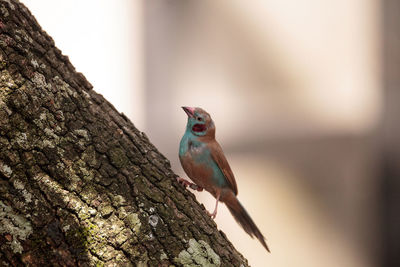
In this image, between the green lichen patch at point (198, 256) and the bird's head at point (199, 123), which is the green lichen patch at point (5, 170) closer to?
the green lichen patch at point (198, 256)

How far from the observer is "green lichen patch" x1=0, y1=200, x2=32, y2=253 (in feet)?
6.10

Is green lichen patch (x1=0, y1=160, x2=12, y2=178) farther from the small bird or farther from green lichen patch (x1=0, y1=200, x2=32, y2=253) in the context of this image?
the small bird

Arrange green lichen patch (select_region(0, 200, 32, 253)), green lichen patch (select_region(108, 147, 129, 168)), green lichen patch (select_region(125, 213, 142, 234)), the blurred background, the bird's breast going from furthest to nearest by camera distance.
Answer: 1. the blurred background
2. the bird's breast
3. green lichen patch (select_region(108, 147, 129, 168))
4. green lichen patch (select_region(125, 213, 142, 234))
5. green lichen patch (select_region(0, 200, 32, 253))

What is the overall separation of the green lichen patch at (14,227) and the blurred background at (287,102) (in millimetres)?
4759

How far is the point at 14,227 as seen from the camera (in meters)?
1.87

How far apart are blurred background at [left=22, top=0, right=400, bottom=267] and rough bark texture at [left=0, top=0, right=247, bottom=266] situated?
14.1 feet

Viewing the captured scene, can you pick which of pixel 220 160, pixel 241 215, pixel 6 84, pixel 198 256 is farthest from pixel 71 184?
pixel 241 215

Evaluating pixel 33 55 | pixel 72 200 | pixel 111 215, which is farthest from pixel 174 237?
pixel 33 55

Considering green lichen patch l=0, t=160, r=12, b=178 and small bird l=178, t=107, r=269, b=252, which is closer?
green lichen patch l=0, t=160, r=12, b=178

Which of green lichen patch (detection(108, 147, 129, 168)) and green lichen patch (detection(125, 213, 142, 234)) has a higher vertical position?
Result: green lichen patch (detection(108, 147, 129, 168))

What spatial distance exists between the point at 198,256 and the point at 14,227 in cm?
73

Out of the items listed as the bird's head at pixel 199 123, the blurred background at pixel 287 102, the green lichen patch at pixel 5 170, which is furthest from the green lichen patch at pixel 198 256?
the blurred background at pixel 287 102

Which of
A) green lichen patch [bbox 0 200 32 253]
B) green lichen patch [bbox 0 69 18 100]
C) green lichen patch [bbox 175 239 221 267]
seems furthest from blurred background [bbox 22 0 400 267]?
green lichen patch [bbox 0 200 32 253]

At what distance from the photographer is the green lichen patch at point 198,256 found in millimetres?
2150
